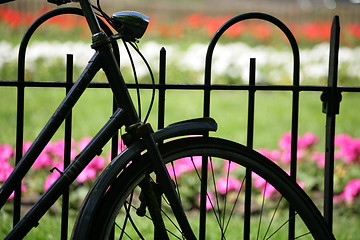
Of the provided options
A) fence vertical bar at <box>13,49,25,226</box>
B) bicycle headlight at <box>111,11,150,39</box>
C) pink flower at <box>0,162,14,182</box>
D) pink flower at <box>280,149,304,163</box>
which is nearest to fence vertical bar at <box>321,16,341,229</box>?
bicycle headlight at <box>111,11,150,39</box>

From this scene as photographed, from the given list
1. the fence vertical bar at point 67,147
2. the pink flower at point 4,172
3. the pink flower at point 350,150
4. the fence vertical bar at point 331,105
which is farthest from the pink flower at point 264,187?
the fence vertical bar at point 67,147

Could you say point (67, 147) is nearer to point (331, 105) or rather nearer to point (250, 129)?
point (250, 129)

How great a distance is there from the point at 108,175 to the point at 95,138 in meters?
0.11

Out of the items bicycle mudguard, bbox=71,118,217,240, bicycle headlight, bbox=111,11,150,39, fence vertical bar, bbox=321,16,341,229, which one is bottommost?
bicycle mudguard, bbox=71,118,217,240

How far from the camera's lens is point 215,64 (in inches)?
285

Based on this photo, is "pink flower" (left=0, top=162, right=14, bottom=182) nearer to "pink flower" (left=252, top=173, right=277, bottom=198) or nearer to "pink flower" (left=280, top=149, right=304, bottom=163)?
"pink flower" (left=252, top=173, right=277, bottom=198)

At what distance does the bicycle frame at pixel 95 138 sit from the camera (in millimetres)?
1476

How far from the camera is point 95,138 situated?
1490 mm

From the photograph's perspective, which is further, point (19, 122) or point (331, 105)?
point (331, 105)

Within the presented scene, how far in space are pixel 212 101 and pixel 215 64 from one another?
3.23 feet

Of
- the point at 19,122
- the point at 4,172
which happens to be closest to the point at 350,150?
the point at 4,172

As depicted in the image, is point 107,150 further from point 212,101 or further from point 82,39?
point 82,39

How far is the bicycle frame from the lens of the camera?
4.84ft

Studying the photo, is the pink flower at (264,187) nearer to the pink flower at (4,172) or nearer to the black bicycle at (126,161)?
the pink flower at (4,172)
